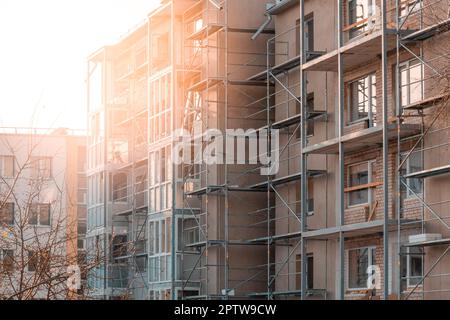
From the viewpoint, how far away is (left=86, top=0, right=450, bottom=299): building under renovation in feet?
82.8

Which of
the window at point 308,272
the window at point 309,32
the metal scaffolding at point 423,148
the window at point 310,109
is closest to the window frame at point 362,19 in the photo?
the metal scaffolding at point 423,148

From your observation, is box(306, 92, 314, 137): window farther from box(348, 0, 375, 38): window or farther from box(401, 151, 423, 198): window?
box(401, 151, 423, 198): window

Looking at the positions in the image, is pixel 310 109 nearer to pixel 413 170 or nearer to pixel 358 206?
pixel 358 206

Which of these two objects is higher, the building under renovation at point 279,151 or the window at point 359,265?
the building under renovation at point 279,151

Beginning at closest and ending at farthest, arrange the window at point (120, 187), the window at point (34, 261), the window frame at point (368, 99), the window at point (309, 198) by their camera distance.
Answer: the window at point (34, 261)
the window frame at point (368, 99)
the window at point (309, 198)
the window at point (120, 187)

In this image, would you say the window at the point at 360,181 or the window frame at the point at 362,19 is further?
the window at the point at 360,181

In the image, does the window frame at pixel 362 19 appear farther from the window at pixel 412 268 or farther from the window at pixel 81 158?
the window at pixel 81 158

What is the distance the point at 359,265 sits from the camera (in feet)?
92.6

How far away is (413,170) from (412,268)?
2102 millimetres

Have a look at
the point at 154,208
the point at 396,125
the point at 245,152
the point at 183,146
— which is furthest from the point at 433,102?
the point at 154,208

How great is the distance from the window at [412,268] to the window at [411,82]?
128 inches

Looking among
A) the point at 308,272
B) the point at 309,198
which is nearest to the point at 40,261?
the point at 308,272

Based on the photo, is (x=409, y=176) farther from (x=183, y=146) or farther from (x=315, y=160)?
(x=183, y=146)

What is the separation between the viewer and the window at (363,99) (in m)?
28.0
